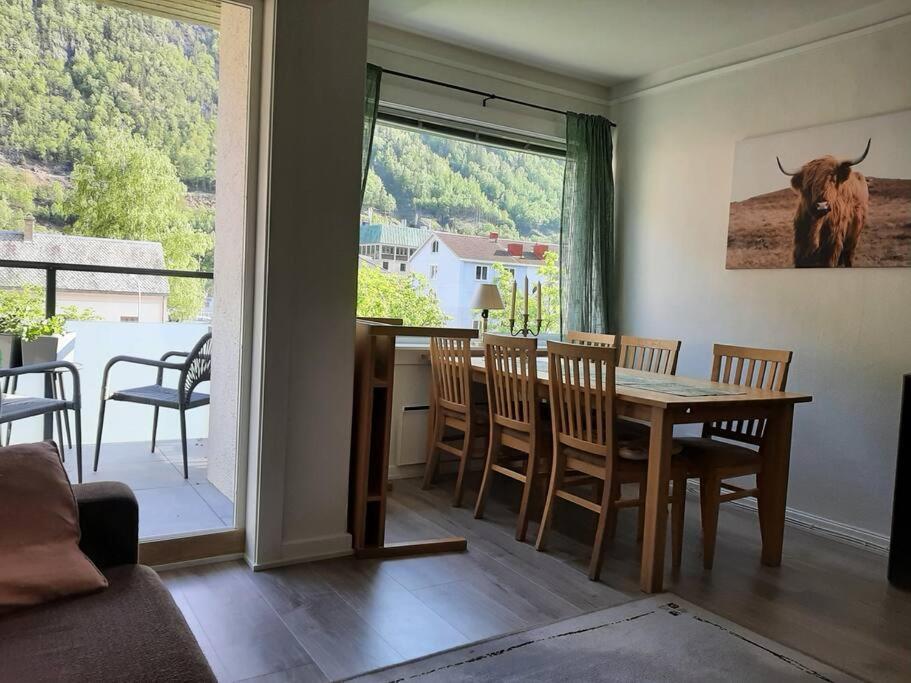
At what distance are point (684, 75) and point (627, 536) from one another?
2.90 meters

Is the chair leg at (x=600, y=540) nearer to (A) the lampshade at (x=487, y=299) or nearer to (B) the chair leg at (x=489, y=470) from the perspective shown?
(B) the chair leg at (x=489, y=470)

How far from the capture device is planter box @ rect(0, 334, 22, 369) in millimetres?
2492

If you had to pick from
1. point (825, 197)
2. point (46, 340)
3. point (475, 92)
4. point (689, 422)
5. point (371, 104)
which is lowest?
point (689, 422)

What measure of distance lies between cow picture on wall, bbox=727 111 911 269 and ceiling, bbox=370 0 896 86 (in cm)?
57

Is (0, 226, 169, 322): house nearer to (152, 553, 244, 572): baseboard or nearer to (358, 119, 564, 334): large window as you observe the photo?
(152, 553, 244, 572): baseboard

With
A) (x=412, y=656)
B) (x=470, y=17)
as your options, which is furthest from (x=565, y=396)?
(x=470, y=17)

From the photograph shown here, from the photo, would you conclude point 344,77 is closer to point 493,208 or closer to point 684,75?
point 493,208

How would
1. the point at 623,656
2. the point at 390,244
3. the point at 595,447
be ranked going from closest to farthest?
1. the point at 623,656
2. the point at 595,447
3. the point at 390,244

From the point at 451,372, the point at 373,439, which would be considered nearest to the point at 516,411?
the point at 451,372

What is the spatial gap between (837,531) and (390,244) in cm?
295

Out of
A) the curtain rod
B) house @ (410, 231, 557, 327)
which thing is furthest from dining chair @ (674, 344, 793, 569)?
the curtain rod

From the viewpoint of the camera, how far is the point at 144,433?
279 cm

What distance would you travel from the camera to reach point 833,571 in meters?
3.18

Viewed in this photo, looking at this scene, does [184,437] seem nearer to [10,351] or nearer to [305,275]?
[10,351]
